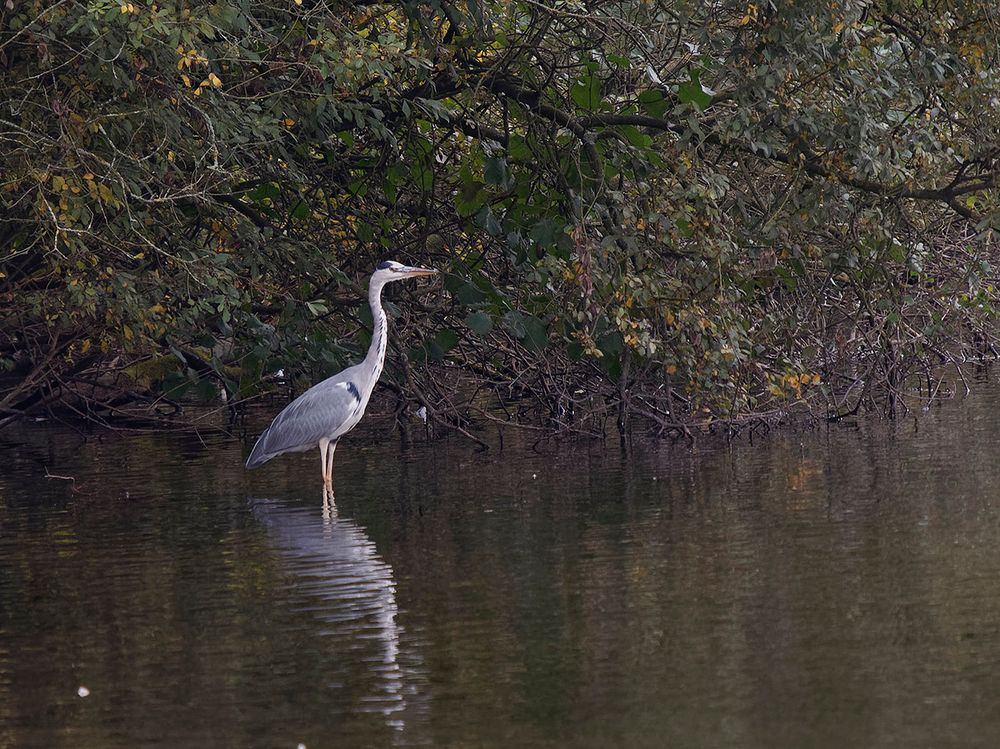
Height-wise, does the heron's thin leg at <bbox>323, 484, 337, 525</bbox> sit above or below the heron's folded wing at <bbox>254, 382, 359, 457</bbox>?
below

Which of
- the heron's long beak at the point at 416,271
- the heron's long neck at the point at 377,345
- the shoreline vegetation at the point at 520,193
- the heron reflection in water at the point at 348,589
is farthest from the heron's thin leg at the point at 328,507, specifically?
the heron's long beak at the point at 416,271

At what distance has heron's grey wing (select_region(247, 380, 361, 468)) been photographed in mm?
14742

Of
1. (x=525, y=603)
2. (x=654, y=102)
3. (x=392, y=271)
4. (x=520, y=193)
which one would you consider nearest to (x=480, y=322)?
(x=392, y=271)

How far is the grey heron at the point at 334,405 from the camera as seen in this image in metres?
14.7

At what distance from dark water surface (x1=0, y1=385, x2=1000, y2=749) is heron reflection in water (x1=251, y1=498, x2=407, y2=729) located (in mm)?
24

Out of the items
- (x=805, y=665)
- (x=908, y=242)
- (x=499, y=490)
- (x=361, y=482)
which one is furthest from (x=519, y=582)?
(x=908, y=242)

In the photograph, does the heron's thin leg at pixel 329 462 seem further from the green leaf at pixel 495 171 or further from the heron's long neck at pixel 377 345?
the green leaf at pixel 495 171

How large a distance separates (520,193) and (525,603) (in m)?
6.06

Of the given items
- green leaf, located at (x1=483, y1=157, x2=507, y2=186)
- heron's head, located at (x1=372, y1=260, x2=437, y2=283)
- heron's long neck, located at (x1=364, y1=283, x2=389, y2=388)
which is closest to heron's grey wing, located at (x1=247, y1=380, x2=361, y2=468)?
heron's long neck, located at (x1=364, y1=283, x2=389, y2=388)

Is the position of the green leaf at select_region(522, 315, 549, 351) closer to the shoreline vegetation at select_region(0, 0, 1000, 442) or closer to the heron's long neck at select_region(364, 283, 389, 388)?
the shoreline vegetation at select_region(0, 0, 1000, 442)

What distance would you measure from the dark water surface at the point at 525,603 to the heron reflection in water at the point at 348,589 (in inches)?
0.9

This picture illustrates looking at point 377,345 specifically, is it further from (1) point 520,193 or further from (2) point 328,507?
(2) point 328,507

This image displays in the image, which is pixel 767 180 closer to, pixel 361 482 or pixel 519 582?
pixel 361 482

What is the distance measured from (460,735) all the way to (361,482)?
795 centimetres
